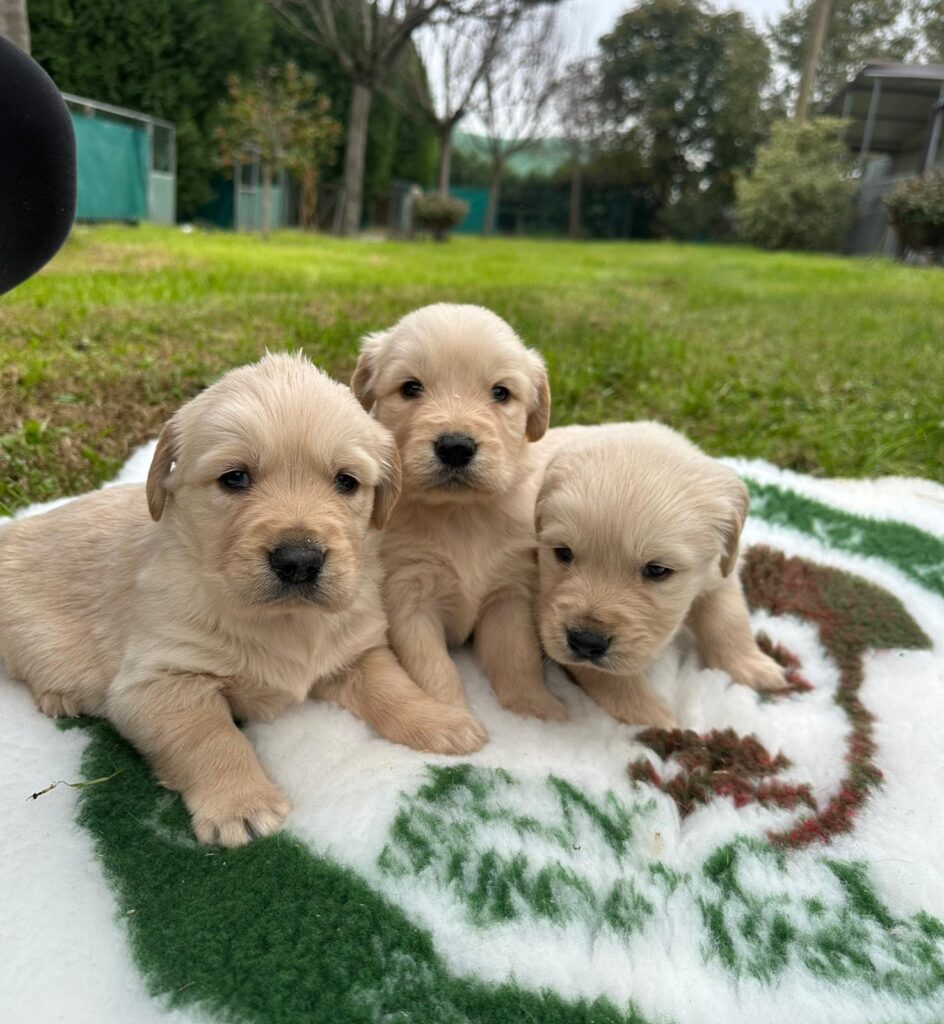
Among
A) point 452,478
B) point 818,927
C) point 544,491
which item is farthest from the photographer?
point 544,491

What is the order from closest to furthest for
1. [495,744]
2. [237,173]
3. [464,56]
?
[495,744]
[237,173]
[464,56]

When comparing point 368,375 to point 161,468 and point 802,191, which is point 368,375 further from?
point 802,191

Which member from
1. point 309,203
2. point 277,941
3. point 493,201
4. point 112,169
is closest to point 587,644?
point 277,941

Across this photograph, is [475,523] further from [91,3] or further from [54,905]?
[91,3]

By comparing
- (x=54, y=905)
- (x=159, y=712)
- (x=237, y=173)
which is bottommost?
(x=54, y=905)

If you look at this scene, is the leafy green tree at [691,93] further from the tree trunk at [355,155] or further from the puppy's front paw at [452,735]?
the puppy's front paw at [452,735]

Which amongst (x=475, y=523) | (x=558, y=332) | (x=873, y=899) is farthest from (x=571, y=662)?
(x=558, y=332)
